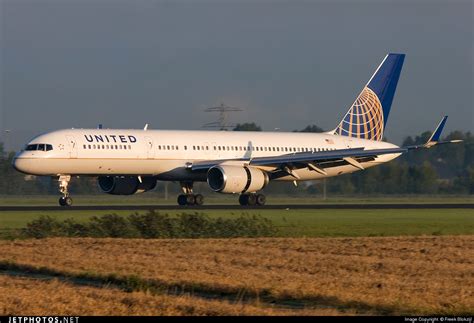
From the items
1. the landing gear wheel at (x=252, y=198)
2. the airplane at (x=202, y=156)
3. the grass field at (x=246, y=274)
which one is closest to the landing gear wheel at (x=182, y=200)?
the airplane at (x=202, y=156)

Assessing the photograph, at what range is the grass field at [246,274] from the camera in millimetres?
17062

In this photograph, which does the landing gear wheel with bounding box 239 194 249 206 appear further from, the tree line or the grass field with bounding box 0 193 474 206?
the tree line

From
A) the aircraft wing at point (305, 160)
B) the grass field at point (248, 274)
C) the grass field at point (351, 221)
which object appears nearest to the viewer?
the grass field at point (248, 274)

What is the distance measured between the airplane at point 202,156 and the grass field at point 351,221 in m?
4.30

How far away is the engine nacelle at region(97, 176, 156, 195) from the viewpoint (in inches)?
2064

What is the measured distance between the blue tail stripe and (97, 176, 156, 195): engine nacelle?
16154 millimetres


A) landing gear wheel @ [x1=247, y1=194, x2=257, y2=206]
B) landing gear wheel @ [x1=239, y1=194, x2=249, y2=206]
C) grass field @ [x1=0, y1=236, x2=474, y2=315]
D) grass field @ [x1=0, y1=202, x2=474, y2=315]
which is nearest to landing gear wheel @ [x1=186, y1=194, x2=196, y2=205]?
landing gear wheel @ [x1=239, y1=194, x2=249, y2=206]

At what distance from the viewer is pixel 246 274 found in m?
21.2

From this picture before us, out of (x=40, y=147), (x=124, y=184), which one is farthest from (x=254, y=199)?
(x=40, y=147)

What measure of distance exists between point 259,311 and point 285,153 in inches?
1566

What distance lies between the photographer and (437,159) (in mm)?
99188

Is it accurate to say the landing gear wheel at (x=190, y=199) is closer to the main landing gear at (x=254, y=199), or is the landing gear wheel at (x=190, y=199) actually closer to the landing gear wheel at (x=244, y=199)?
the landing gear wheel at (x=244, y=199)

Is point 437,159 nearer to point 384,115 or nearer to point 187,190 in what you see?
point 384,115

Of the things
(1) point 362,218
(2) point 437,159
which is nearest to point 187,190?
(1) point 362,218
